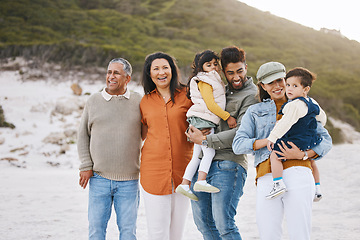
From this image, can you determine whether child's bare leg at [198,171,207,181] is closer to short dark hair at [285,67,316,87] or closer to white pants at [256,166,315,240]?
white pants at [256,166,315,240]

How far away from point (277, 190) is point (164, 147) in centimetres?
113

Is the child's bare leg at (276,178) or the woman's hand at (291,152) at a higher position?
the woman's hand at (291,152)

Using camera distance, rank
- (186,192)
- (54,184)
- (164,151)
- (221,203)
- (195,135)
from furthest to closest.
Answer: (54,184)
(164,151)
(195,135)
(186,192)
(221,203)

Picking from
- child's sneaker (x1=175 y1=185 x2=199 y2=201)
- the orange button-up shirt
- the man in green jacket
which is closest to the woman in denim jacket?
the man in green jacket

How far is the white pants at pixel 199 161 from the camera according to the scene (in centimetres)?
284

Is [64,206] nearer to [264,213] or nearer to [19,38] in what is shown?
[264,213]

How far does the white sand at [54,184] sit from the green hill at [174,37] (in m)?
3.67

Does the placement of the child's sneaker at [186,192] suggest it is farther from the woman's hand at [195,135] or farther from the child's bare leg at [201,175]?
the woman's hand at [195,135]

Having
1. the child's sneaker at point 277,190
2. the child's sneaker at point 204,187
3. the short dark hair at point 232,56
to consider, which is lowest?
the child's sneaker at point 204,187

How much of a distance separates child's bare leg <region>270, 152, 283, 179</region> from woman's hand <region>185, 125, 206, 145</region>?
25.8 inches

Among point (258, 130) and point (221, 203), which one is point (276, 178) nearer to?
point (258, 130)

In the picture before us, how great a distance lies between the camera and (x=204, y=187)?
2701mm

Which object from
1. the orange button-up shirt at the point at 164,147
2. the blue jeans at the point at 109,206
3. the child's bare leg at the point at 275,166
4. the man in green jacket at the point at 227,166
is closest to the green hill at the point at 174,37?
the orange button-up shirt at the point at 164,147

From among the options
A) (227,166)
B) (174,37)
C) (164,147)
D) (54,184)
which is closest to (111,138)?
(164,147)
